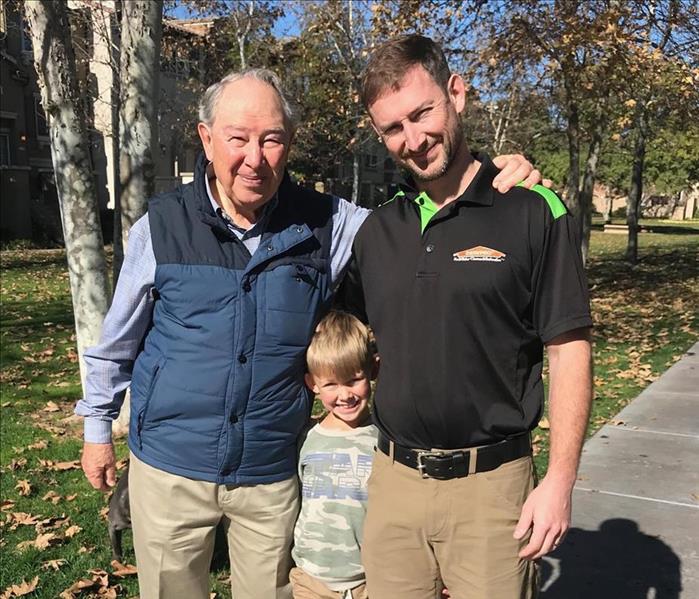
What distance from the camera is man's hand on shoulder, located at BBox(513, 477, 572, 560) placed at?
78.9 inches

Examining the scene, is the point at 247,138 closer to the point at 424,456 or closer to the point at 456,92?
the point at 456,92

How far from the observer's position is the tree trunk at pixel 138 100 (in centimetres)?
546

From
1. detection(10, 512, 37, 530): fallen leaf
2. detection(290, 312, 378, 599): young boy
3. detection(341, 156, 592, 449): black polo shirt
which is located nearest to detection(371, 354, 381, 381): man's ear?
detection(290, 312, 378, 599): young boy

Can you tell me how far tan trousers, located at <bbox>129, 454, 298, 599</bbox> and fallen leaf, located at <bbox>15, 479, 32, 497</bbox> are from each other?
2.82 meters

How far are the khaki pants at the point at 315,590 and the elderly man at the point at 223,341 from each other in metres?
0.08

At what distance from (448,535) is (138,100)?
4.40m

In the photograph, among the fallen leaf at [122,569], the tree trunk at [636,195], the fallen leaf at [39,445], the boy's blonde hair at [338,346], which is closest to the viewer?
the boy's blonde hair at [338,346]

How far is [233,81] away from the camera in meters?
2.32

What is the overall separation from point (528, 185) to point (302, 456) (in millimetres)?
1237

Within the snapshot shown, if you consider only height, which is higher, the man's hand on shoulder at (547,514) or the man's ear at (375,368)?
the man's ear at (375,368)

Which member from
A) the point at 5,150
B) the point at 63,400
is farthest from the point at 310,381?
the point at 5,150

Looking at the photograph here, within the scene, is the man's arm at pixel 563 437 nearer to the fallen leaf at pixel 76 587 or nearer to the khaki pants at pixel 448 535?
the khaki pants at pixel 448 535

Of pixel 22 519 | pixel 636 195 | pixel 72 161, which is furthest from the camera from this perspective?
pixel 636 195

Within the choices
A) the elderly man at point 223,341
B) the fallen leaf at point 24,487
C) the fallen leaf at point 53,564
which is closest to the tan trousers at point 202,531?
the elderly man at point 223,341
